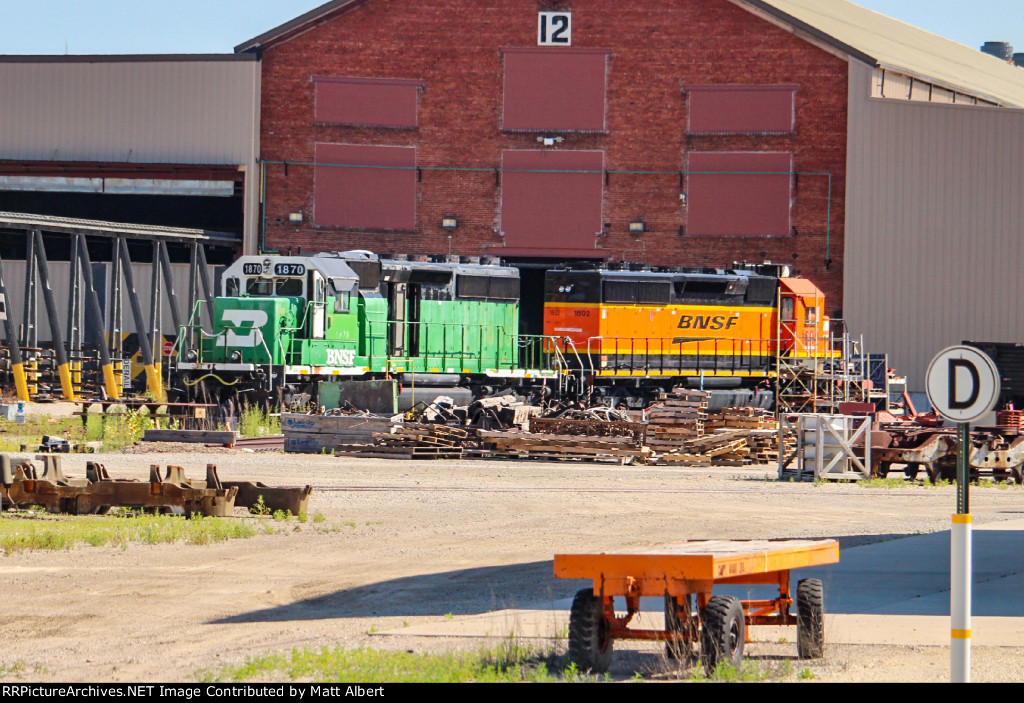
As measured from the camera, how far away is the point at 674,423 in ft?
88.6

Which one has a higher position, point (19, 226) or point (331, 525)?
point (19, 226)

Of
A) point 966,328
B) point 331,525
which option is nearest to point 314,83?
point 966,328

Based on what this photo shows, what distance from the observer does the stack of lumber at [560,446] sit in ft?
85.8

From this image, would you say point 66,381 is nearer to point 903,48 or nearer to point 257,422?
point 257,422

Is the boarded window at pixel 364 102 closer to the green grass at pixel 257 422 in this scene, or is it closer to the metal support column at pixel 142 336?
the metal support column at pixel 142 336

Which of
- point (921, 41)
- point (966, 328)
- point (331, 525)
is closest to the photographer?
point (331, 525)

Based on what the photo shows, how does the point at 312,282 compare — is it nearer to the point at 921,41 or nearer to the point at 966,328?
the point at 966,328

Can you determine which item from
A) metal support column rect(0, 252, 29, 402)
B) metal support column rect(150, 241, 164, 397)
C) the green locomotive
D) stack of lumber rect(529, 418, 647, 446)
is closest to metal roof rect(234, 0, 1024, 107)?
metal support column rect(150, 241, 164, 397)

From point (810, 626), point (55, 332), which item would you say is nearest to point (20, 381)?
point (55, 332)

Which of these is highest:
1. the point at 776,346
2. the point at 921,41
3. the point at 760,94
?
the point at 921,41

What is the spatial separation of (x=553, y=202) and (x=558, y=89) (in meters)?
3.70

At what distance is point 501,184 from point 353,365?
1461cm

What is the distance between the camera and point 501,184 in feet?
147

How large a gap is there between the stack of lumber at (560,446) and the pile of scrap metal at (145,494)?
10646mm
